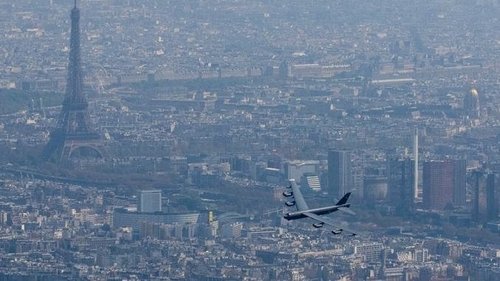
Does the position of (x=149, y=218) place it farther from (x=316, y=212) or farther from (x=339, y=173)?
(x=316, y=212)

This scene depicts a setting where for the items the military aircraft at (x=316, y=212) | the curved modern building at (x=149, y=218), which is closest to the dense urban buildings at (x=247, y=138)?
the curved modern building at (x=149, y=218)

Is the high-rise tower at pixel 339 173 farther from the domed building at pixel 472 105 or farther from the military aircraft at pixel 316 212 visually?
the military aircraft at pixel 316 212

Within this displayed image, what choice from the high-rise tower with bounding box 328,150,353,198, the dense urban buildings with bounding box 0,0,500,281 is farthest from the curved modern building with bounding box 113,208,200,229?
the high-rise tower with bounding box 328,150,353,198

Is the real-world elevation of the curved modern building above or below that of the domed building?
below

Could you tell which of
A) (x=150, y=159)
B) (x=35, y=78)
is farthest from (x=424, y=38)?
(x=150, y=159)

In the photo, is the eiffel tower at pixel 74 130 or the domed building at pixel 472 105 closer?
the eiffel tower at pixel 74 130

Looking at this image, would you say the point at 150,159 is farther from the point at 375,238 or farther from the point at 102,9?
the point at 102,9

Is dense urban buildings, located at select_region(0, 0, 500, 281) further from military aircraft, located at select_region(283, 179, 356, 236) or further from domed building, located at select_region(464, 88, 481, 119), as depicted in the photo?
military aircraft, located at select_region(283, 179, 356, 236)

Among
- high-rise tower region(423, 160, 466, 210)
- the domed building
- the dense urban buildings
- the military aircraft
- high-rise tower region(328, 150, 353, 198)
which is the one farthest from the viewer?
the domed building
